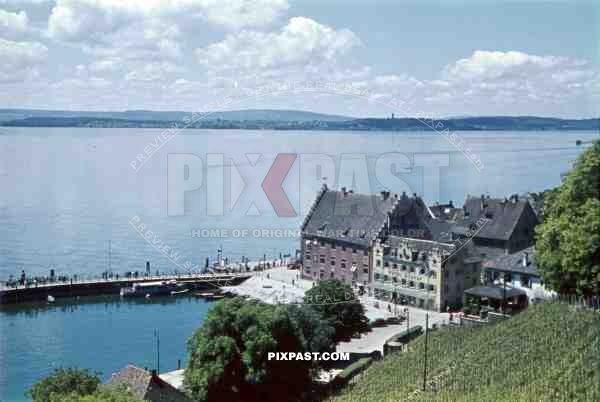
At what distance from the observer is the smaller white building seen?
2133 cm

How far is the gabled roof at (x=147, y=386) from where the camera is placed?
14.4 meters

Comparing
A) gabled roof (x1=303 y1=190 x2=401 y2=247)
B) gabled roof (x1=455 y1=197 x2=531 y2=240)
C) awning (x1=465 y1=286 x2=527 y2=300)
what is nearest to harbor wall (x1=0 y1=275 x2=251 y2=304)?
gabled roof (x1=303 y1=190 x2=401 y2=247)

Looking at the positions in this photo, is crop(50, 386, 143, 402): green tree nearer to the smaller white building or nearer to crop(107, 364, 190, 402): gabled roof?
crop(107, 364, 190, 402): gabled roof

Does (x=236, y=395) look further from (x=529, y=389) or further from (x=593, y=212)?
(x=593, y=212)

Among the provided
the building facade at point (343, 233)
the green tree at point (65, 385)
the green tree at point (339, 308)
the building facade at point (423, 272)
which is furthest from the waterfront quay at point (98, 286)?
the green tree at point (65, 385)

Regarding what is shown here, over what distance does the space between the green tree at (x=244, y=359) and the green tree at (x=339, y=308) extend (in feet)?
16.2

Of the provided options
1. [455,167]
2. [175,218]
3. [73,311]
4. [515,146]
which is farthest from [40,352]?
[515,146]

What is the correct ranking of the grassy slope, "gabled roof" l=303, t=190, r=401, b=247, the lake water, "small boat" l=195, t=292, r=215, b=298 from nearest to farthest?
the grassy slope, the lake water, "gabled roof" l=303, t=190, r=401, b=247, "small boat" l=195, t=292, r=215, b=298

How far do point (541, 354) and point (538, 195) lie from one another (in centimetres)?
2163

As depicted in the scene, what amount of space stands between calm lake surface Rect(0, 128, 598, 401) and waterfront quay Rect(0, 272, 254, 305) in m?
0.63

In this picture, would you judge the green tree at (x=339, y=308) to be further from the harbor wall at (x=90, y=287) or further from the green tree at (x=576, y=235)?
the harbor wall at (x=90, y=287)

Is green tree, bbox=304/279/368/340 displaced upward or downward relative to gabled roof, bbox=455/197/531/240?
downward

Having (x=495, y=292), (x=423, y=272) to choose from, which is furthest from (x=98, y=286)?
(x=495, y=292)

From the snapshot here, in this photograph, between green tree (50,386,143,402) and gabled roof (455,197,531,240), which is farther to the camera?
gabled roof (455,197,531,240)
